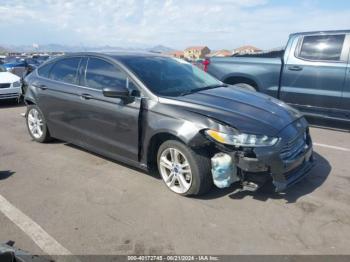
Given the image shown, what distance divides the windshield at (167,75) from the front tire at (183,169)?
0.76 m

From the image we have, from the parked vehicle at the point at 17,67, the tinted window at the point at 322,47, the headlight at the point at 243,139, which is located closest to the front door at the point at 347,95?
the tinted window at the point at 322,47

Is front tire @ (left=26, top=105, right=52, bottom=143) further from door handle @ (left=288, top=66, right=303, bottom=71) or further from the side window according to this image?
door handle @ (left=288, top=66, right=303, bottom=71)

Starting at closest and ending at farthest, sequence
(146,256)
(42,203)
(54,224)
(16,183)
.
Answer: (146,256) < (54,224) < (42,203) < (16,183)

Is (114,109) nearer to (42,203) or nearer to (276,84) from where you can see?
(42,203)

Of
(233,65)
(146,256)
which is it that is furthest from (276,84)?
(146,256)

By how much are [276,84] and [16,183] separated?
534cm

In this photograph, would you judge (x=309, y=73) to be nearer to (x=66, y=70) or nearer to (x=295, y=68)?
(x=295, y=68)

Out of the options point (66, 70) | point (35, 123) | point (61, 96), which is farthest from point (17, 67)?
point (61, 96)

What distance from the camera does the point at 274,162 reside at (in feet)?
12.4

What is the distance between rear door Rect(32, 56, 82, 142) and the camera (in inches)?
216

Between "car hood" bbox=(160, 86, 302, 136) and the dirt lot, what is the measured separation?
2.72ft

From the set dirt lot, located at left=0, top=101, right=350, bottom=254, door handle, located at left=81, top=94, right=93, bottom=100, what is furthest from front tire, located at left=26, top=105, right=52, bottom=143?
door handle, located at left=81, top=94, right=93, bottom=100

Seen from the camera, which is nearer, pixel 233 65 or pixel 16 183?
pixel 16 183

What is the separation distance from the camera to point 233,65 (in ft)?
26.7
